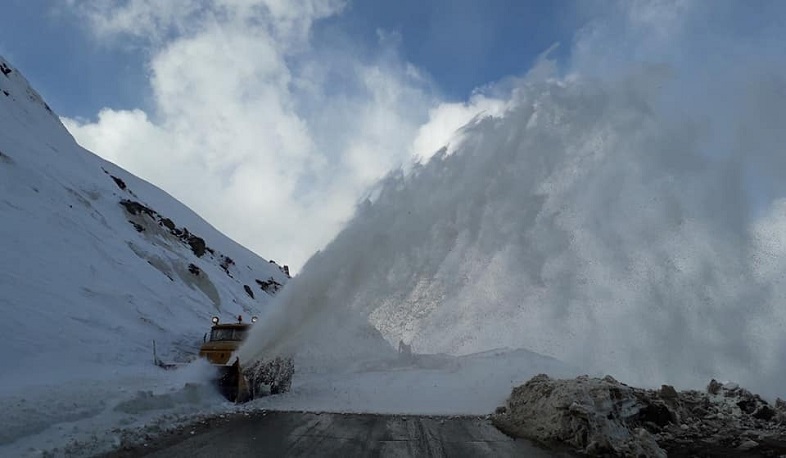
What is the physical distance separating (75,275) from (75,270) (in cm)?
58

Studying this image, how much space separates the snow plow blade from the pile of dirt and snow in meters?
7.06

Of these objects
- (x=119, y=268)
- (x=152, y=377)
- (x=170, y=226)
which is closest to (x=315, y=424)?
(x=152, y=377)

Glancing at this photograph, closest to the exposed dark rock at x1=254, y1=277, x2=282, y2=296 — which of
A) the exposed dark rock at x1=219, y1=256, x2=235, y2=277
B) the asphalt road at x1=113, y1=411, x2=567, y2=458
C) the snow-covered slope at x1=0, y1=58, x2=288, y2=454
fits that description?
the exposed dark rock at x1=219, y1=256, x2=235, y2=277

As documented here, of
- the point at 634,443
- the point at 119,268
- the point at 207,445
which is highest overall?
the point at 119,268

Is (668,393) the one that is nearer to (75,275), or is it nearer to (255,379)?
(255,379)

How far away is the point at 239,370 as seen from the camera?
47.8 feet

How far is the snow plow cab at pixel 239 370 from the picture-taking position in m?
A: 14.5

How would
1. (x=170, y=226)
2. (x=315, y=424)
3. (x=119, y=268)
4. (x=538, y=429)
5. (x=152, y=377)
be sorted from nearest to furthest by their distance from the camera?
(x=538, y=429), (x=315, y=424), (x=152, y=377), (x=119, y=268), (x=170, y=226)

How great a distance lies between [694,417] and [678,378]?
309 inches

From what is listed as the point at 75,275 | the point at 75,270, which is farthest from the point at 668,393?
the point at 75,270

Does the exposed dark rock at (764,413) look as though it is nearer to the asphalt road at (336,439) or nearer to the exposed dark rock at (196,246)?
the asphalt road at (336,439)

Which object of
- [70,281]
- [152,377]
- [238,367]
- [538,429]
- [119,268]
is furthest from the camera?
[119,268]

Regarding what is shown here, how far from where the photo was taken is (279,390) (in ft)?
57.4

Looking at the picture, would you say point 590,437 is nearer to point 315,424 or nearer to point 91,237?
point 315,424
